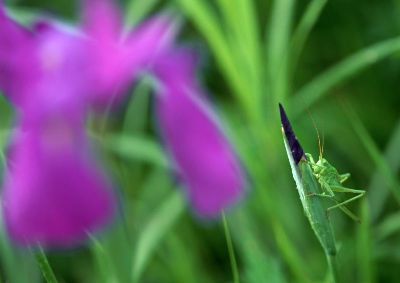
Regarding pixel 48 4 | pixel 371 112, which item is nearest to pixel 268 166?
pixel 371 112

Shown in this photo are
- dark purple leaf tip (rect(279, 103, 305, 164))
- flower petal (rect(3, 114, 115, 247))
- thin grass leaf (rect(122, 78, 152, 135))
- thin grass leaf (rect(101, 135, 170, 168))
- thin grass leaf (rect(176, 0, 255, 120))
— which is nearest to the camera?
flower petal (rect(3, 114, 115, 247))

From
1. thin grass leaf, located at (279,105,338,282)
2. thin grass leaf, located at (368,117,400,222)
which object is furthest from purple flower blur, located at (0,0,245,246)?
thin grass leaf, located at (368,117,400,222)

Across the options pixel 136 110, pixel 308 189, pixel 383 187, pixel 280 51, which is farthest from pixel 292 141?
pixel 136 110

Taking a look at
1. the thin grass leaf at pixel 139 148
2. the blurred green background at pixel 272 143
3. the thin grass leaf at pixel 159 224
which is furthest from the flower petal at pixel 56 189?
the thin grass leaf at pixel 139 148

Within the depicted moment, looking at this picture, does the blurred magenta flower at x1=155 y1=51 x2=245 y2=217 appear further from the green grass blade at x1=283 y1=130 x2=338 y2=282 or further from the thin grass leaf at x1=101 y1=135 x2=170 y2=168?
the thin grass leaf at x1=101 y1=135 x2=170 y2=168

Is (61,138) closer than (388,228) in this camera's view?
Yes

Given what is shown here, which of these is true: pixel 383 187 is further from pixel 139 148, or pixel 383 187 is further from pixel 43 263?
pixel 43 263

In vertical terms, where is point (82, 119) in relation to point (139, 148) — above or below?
below
